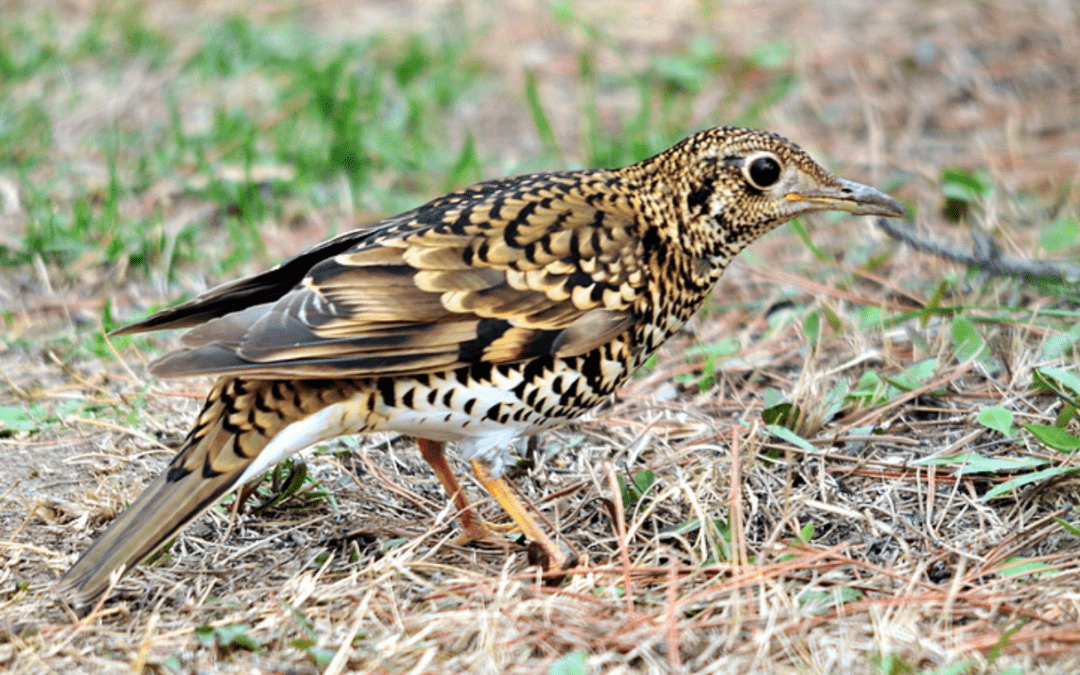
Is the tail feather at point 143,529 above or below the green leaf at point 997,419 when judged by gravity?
above

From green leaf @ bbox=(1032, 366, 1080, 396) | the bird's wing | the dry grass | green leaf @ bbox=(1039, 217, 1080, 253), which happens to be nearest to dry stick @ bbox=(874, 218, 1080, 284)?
the dry grass

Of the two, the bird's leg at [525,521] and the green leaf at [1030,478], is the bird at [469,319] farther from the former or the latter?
the green leaf at [1030,478]

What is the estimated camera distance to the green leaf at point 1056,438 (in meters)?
3.67

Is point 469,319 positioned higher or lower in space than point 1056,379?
higher

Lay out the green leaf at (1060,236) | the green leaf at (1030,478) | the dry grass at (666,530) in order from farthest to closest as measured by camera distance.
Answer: the green leaf at (1060,236) < the green leaf at (1030,478) < the dry grass at (666,530)

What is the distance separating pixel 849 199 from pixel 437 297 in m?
1.37

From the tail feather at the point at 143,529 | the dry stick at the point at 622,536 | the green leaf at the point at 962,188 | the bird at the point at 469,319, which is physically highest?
the bird at the point at 469,319

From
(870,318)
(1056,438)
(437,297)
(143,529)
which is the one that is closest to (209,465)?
(143,529)

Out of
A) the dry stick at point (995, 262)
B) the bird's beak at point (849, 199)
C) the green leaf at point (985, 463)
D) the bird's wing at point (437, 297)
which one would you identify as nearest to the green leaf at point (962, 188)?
the dry stick at point (995, 262)

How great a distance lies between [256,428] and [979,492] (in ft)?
7.07

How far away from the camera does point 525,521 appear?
371 centimetres

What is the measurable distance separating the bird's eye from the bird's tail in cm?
146

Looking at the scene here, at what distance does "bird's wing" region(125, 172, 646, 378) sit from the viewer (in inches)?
133

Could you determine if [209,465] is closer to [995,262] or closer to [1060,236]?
[995,262]
